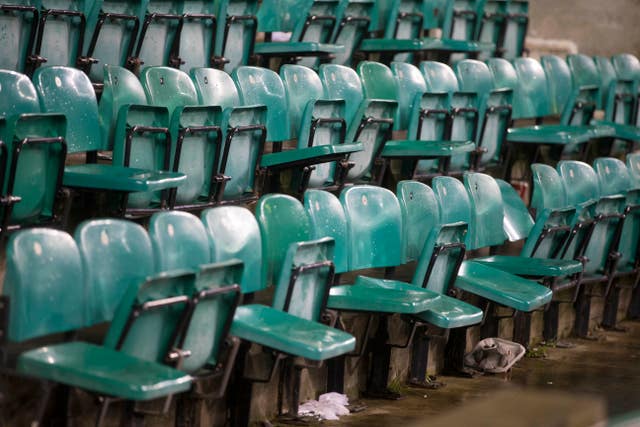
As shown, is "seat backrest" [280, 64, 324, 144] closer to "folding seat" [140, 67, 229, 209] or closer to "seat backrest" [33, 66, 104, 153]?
"folding seat" [140, 67, 229, 209]

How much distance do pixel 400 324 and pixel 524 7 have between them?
3.01m

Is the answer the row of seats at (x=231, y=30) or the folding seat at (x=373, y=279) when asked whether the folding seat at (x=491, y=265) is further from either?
the row of seats at (x=231, y=30)

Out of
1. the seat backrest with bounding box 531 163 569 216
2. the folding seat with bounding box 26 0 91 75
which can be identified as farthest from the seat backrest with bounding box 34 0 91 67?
the seat backrest with bounding box 531 163 569 216

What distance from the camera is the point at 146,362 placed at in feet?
7.82

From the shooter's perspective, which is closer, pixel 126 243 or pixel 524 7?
pixel 126 243

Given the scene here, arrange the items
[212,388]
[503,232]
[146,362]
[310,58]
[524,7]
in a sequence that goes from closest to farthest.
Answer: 1. [146,362]
2. [212,388]
3. [503,232]
4. [310,58]
5. [524,7]

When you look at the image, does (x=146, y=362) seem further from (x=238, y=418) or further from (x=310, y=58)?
(x=310, y=58)

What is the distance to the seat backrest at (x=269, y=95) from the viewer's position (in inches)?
159

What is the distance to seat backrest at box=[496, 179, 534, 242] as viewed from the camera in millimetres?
4270

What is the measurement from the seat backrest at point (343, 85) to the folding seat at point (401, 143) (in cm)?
10

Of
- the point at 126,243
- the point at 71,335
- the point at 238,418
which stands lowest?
the point at 238,418

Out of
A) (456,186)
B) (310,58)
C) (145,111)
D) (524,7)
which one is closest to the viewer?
(145,111)

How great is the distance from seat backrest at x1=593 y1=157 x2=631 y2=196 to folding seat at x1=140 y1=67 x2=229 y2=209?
5.59 ft

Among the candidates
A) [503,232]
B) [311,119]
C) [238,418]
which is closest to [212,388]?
[238,418]
